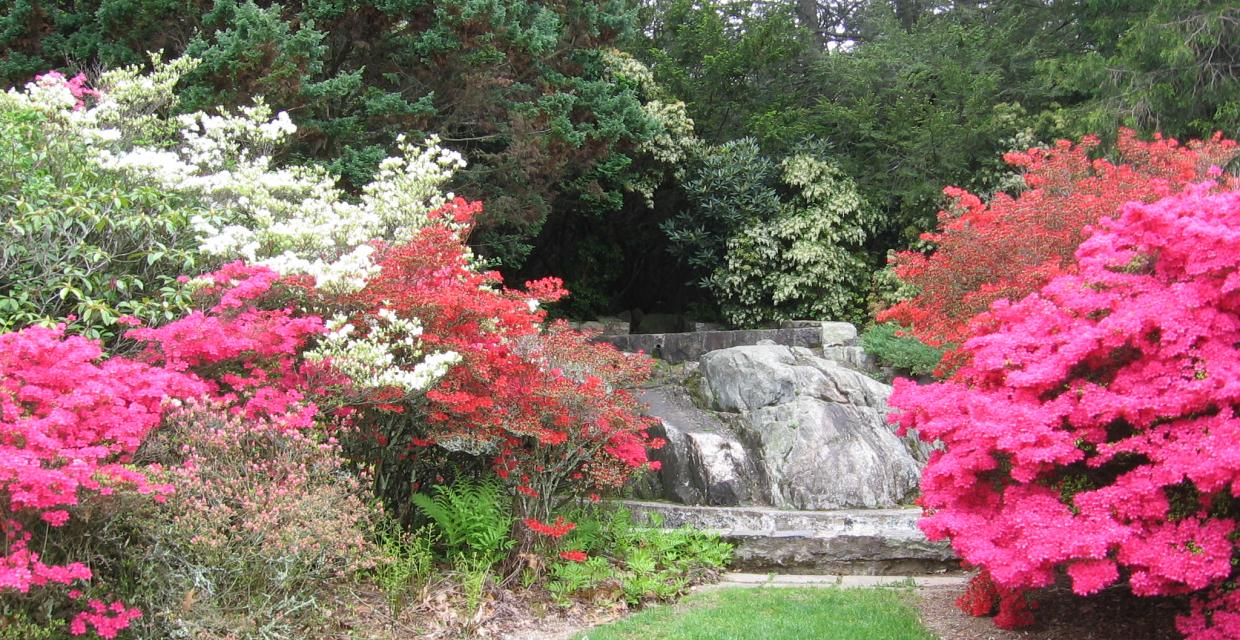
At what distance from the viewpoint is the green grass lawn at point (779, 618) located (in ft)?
17.4

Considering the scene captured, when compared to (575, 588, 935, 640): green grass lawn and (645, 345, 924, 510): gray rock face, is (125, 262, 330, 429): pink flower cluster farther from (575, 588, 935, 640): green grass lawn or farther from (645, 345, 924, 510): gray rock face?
(645, 345, 924, 510): gray rock face

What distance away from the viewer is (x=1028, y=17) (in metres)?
15.1

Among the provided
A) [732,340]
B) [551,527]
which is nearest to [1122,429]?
[551,527]

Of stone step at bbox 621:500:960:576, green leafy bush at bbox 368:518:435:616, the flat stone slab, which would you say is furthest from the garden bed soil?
the flat stone slab

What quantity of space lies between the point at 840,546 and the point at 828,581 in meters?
0.39

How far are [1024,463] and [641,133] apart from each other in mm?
7995

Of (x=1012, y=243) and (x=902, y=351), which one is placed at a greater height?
(x=1012, y=243)

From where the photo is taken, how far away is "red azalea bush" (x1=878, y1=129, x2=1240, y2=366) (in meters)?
6.72

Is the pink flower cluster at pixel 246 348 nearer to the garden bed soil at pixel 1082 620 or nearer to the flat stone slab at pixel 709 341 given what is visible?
the garden bed soil at pixel 1082 620

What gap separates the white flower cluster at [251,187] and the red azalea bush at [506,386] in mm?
321

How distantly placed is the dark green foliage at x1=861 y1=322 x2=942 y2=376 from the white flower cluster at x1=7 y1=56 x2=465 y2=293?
6228 millimetres

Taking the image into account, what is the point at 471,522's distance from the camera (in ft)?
20.8

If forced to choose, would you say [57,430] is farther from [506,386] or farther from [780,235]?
[780,235]

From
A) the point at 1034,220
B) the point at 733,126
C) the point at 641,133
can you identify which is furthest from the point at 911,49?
the point at 1034,220
